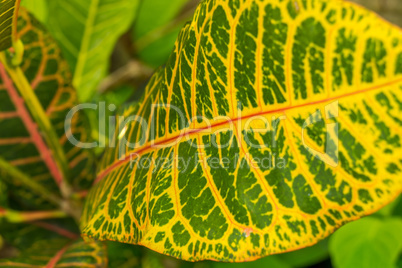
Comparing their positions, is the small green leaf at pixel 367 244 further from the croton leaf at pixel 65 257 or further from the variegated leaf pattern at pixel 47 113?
the variegated leaf pattern at pixel 47 113

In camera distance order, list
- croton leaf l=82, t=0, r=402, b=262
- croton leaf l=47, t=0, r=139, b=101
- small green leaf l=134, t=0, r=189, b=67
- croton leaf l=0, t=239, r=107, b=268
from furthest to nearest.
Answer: small green leaf l=134, t=0, r=189, b=67 → croton leaf l=47, t=0, r=139, b=101 → croton leaf l=0, t=239, r=107, b=268 → croton leaf l=82, t=0, r=402, b=262

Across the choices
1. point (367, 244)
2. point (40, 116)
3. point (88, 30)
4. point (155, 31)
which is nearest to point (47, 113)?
point (40, 116)

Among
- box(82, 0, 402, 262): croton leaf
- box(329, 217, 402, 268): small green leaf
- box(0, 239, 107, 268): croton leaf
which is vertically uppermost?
box(82, 0, 402, 262): croton leaf

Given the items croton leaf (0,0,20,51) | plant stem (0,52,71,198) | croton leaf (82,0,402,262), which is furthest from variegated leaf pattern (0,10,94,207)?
croton leaf (82,0,402,262)

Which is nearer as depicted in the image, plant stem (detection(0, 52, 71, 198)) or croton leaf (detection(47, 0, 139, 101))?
plant stem (detection(0, 52, 71, 198))

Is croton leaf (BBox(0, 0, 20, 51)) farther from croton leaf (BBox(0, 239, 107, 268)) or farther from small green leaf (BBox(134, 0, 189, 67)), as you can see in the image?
small green leaf (BBox(134, 0, 189, 67))

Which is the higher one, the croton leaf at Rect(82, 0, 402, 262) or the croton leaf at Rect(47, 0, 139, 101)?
the croton leaf at Rect(47, 0, 139, 101)
